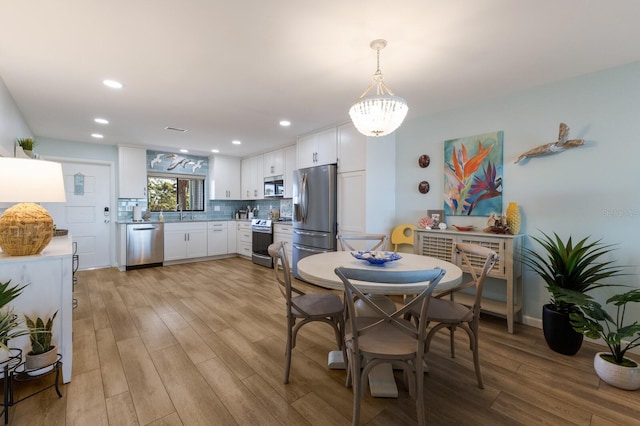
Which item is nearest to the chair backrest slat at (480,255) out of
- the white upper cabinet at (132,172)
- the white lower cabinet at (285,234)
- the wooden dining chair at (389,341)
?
the wooden dining chair at (389,341)

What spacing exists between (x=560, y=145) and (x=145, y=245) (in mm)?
6147

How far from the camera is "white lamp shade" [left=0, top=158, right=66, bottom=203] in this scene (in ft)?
5.29

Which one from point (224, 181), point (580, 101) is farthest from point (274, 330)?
point (224, 181)

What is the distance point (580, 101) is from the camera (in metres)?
2.48

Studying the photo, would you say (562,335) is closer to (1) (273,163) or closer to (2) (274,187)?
(2) (274,187)

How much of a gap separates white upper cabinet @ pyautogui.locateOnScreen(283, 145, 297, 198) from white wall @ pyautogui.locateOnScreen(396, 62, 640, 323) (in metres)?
2.60

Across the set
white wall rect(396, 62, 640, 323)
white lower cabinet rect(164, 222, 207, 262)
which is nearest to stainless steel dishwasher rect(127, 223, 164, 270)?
white lower cabinet rect(164, 222, 207, 262)

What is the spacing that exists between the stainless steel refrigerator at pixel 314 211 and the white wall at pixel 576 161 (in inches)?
61.9

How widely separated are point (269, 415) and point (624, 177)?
10.6 ft

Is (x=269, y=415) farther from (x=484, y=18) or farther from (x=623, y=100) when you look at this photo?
(x=623, y=100)

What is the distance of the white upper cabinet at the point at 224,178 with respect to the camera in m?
6.15

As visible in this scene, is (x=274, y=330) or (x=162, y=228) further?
(x=162, y=228)

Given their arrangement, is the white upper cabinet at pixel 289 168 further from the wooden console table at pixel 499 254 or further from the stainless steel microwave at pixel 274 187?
the wooden console table at pixel 499 254

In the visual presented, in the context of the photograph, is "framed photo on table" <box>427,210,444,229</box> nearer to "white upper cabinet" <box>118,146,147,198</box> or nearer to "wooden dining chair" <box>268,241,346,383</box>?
"wooden dining chair" <box>268,241,346,383</box>
